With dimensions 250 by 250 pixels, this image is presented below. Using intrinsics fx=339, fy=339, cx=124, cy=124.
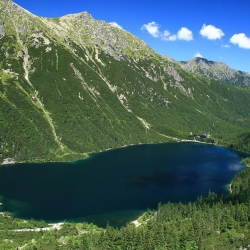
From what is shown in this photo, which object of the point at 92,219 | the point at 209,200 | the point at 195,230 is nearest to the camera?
the point at 195,230

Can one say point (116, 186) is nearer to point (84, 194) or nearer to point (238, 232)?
point (84, 194)

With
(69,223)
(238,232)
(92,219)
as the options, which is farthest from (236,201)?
(69,223)

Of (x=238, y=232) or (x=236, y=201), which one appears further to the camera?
(x=236, y=201)

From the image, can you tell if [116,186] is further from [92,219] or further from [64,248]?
[64,248]

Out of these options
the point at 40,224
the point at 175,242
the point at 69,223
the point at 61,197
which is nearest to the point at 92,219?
the point at 69,223

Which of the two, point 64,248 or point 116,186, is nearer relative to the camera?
point 64,248

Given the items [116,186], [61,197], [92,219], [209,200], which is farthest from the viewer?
[116,186]

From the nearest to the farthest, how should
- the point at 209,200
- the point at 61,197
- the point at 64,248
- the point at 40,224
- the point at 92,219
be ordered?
the point at 64,248 < the point at 40,224 < the point at 92,219 < the point at 209,200 < the point at 61,197

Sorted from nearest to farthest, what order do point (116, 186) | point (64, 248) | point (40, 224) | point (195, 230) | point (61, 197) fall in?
point (64, 248)
point (195, 230)
point (40, 224)
point (61, 197)
point (116, 186)
